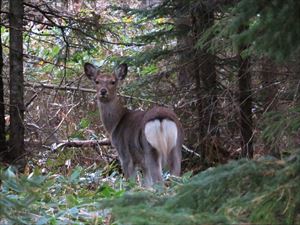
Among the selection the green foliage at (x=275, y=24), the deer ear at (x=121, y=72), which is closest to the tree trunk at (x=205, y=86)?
the deer ear at (x=121, y=72)

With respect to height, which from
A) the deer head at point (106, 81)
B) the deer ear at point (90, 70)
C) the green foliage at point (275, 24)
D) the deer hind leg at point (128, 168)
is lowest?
the deer hind leg at point (128, 168)

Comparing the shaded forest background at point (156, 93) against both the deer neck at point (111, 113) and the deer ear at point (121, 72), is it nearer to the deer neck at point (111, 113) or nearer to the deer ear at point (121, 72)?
the deer ear at point (121, 72)

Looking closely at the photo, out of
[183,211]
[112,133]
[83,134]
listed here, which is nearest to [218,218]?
[183,211]

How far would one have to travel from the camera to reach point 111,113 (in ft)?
31.5

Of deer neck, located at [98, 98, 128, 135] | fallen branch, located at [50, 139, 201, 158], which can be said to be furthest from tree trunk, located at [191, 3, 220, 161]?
deer neck, located at [98, 98, 128, 135]

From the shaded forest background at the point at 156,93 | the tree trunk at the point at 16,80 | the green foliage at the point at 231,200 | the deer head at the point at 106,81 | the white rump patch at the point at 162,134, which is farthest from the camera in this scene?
the deer head at the point at 106,81

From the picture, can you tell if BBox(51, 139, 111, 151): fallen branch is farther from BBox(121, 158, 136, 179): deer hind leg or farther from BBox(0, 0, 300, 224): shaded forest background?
BBox(121, 158, 136, 179): deer hind leg

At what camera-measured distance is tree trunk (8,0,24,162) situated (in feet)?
28.3

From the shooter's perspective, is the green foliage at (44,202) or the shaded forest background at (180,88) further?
the shaded forest background at (180,88)

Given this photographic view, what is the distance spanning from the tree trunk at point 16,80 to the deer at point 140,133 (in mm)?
1285

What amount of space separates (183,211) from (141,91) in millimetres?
7898

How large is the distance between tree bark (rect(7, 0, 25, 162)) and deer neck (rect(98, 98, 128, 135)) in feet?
4.43

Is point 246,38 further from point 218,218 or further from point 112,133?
point 112,133

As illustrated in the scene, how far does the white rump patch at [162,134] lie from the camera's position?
25.5 ft
